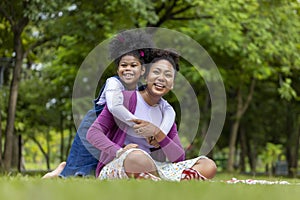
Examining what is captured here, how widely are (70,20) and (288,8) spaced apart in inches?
226

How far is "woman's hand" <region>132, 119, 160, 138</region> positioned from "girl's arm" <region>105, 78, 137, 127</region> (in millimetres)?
87

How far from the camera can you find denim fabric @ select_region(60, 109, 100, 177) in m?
5.61

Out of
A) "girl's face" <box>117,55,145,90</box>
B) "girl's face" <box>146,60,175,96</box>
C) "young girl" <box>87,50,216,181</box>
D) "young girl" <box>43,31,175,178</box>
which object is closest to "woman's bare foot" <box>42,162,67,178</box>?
"young girl" <box>43,31,175,178</box>

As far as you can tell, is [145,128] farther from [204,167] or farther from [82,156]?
[82,156]

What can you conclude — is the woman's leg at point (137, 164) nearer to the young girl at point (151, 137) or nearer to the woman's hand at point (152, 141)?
the young girl at point (151, 137)

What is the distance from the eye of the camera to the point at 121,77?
17.0 feet

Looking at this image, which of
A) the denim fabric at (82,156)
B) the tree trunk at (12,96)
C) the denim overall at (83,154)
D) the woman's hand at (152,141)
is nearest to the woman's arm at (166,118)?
the woman's hand at (152,141)

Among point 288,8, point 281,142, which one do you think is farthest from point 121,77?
point 281,142

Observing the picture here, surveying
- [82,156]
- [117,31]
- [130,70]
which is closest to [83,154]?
[82,156]

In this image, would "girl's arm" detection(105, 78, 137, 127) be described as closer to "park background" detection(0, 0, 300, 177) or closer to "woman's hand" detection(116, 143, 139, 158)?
"woman's hand" detection(116, 143, 139, 158)

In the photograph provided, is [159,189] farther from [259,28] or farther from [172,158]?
[259,28]

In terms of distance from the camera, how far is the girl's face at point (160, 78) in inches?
195

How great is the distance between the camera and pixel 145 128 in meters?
4.65

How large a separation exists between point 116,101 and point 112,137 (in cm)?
33
